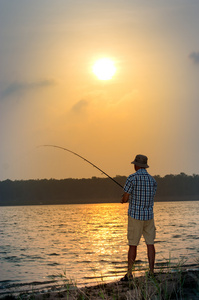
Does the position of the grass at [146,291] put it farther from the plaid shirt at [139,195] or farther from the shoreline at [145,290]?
the plaid shirt at [139,195]

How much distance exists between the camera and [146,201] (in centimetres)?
715

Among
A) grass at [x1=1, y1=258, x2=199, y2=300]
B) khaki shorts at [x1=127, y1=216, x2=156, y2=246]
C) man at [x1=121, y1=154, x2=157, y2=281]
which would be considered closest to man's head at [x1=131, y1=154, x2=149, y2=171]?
man at [x1=121, y1=154, x2=157, y2=281]

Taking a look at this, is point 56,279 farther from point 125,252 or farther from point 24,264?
point 125,252

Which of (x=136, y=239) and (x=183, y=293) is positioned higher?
(x=136, y=239)

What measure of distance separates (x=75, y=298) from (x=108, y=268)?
4.86m

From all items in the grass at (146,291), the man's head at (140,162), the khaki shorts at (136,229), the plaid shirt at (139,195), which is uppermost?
the man's head at (140,162)

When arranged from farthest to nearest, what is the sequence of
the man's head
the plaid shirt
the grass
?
the man's head → the plaid shirt → the grass

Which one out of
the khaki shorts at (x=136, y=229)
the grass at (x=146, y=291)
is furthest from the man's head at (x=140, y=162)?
the grass at (x=146, y=291)

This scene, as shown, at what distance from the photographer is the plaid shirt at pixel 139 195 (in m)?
7.11

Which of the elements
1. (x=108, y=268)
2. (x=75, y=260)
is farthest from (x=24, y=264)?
(x=108, y=268)

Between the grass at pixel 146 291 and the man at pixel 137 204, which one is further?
the man at pixel 137 204

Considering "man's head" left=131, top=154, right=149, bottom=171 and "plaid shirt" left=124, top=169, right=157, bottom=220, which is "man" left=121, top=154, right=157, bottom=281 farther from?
"man's head" left=131, top=154, right=149, bottom=171

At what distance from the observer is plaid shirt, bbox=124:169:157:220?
7113mm

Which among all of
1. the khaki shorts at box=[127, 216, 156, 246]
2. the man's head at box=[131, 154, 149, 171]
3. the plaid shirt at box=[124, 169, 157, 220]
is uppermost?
the man's head at box=[131, 154, 149, 171]
